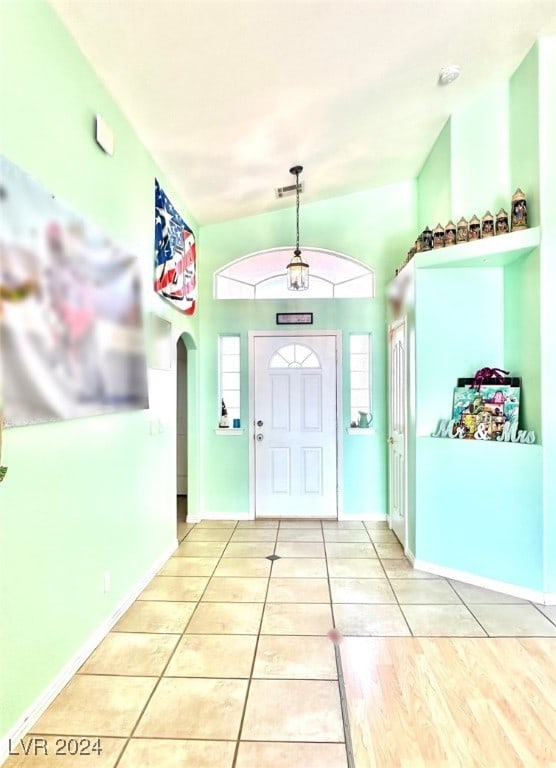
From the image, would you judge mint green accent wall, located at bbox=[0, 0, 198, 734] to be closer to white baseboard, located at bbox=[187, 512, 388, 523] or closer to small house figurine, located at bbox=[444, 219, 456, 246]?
white baseboard, located at bbox=[187, 512, 388, 523]

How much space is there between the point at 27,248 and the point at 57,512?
3.84 ft

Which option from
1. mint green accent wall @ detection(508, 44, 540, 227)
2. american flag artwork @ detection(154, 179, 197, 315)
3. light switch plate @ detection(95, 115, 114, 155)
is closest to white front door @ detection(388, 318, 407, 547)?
mint green accent wall @ detection(508, 44, 540, 227)

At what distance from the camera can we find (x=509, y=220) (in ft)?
10.6

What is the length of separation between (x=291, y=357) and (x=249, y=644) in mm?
3033

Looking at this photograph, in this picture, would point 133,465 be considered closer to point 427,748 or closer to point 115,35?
point 427,748

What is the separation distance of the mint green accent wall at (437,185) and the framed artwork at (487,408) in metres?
1.46

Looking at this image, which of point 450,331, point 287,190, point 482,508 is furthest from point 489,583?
point 287,190

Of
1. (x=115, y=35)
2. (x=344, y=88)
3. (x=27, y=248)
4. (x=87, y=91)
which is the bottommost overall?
(x=27, y=248)

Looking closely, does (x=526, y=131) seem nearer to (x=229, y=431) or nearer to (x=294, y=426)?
(x=294, y=426)

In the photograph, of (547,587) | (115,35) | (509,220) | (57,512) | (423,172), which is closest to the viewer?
(57,512)

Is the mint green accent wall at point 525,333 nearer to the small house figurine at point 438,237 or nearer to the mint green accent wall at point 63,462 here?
the small house figurine at point 438,237

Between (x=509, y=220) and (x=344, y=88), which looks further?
(x=509, y=220)

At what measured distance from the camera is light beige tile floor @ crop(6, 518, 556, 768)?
1.81 meters

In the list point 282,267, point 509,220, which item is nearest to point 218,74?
point 509,220
